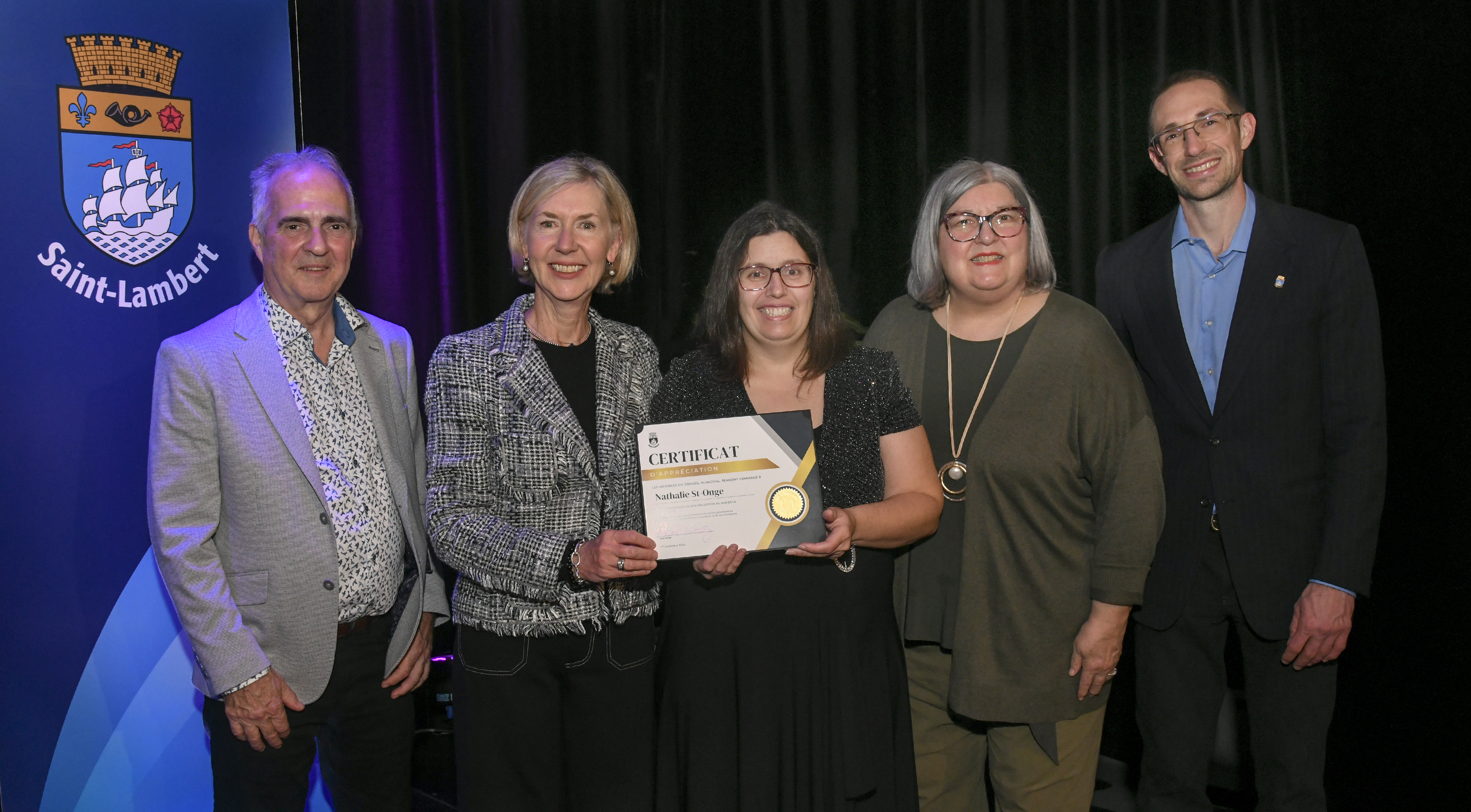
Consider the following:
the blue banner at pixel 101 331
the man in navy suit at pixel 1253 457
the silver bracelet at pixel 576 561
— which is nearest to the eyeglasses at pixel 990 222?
the man in navy suit at pixel 1253 457

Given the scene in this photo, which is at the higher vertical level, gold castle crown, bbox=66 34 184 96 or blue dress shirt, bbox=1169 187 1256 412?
gold castle crown, bbox=66 34 184 96

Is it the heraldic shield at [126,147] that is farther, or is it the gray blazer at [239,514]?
the heraldic shield at [126,147]

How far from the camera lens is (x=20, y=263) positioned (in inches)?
99.3

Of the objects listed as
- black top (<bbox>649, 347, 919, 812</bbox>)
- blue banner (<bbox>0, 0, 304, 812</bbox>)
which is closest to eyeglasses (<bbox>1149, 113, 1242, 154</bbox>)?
black top (<bbox>649, 347, 919, 812</bbox>)

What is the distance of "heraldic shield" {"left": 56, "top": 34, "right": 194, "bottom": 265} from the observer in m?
2.59

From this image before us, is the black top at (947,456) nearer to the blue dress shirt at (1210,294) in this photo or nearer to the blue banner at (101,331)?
the blue dress shirt at (1210,294)

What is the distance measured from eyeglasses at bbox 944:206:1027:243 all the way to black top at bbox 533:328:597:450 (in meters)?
0.87

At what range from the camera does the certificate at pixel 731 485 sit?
178 cm

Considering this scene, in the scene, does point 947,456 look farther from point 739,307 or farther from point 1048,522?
point 739,307

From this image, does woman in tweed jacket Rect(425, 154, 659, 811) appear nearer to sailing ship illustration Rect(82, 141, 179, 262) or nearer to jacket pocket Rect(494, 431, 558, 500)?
jacket pocket Rect(494, 431, 558, 500)

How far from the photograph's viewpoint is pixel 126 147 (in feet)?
8.72
